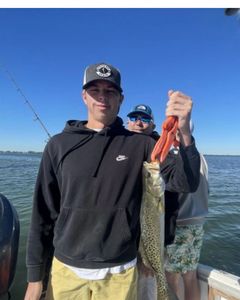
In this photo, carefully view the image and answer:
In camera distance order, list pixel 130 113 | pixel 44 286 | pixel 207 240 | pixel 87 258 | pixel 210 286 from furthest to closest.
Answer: pixel 207 240
pixel 130 113
pixel 210 286
pixel 44 286
pixel 87 258

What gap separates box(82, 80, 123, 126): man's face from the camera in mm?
2191

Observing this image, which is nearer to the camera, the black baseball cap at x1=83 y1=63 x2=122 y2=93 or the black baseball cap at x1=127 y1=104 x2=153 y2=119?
the black baseball cap at x1=83 y1=63 x2=122 y2=93

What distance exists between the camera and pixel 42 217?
2.32m

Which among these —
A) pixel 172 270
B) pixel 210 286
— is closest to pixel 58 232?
pixel 172 270

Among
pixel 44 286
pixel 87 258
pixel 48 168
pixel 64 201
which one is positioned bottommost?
pixel 44 286

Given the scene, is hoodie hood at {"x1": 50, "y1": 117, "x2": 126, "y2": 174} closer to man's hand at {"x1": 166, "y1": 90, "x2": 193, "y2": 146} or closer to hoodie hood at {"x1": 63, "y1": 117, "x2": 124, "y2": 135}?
hoodie hood at {"x1": 63, "y1": 117, "x2": 124, "y2": 135}

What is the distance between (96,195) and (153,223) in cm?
45

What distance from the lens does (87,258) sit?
202cm

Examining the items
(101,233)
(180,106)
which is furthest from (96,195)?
(180,106)

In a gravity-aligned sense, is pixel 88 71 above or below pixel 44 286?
above

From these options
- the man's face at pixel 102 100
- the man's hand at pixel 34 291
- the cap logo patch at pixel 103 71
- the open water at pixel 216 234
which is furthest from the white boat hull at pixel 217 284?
the open water at pixel 216 234

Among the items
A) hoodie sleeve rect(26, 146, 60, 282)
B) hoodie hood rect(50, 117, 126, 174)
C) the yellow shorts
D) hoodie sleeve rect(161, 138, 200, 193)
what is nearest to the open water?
hoodie sleeve rect(26, 146, 60, 282)
